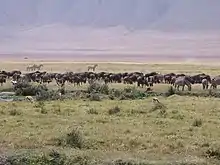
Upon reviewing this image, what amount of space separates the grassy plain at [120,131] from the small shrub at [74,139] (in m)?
0.11

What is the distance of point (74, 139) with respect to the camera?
15.8 meters

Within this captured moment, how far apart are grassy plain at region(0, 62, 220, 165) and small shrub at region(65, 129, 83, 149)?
11 centimetres

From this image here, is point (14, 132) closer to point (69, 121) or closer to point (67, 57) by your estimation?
point (69, 121)

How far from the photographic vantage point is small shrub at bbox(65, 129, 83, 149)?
15617 millimetres

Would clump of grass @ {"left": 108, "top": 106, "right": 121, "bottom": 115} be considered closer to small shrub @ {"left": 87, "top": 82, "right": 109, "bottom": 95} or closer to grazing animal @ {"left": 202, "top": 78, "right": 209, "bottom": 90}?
small shrub @ {"left": 87, "top": 82, "right": 109, "bottom": 95}

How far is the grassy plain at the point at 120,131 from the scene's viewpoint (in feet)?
48.4

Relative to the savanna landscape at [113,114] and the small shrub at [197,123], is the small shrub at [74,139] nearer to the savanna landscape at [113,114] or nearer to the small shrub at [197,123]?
the savanna landscape at [113,114]

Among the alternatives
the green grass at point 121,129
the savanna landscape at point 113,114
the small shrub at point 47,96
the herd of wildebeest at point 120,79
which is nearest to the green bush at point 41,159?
the savanna landscape at point 113,114

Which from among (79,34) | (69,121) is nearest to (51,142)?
(69,121)

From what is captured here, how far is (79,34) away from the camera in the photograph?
387 feet

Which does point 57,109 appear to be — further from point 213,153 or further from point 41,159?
point 213,153

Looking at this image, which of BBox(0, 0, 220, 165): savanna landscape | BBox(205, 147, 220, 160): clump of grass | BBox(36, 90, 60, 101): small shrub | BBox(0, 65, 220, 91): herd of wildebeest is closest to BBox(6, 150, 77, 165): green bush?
BBox(0, 0, 220, 165): savanna landscape

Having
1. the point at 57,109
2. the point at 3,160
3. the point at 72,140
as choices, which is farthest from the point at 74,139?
the point at 57,109

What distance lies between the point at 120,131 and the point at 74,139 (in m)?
2.43
